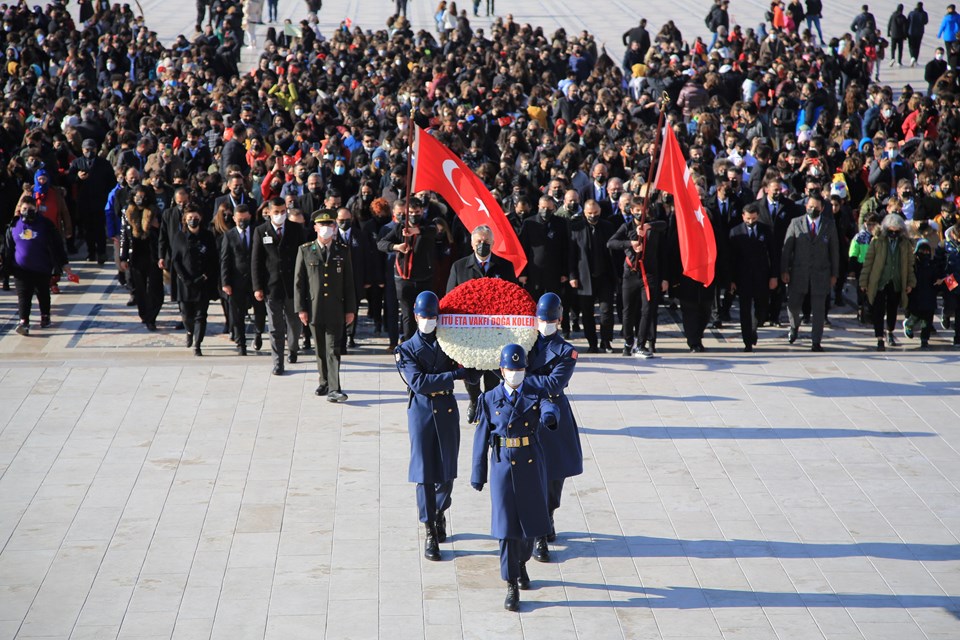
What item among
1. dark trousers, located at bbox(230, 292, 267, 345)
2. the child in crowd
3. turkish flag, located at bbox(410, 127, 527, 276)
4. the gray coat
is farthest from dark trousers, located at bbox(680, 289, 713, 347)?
dark trousers, located at bbox(230, 292, 267, 345)

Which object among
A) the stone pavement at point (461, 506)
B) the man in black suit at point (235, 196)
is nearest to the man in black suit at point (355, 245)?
the stone pavement at point (461, 506)

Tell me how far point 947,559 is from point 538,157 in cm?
954

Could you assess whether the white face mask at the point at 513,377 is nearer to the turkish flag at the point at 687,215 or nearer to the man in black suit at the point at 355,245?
the turkish flag at the point at 687,215

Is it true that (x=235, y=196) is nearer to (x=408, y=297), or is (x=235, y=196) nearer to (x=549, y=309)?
(x=408, y=297)

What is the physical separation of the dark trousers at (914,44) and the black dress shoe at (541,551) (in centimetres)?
2573

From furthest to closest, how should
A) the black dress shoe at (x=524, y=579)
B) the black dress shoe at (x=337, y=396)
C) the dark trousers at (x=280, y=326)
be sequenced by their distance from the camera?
the dark trousers at (x=280, y=326)
the black dress shoe at (x=337, y=396)
the black dress shoe at (x=524, y=579)

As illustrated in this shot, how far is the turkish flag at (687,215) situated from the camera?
44.9 ft

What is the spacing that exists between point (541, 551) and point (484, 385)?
2.77 metres

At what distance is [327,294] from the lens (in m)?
13.1

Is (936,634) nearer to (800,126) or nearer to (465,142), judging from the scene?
(465,142)

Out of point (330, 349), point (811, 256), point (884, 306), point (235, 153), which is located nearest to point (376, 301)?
point (330, 349)

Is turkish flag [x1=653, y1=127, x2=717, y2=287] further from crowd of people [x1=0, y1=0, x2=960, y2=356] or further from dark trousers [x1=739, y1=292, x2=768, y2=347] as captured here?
dark trousers [x1=739, y1=292, x2=768, y2=347]

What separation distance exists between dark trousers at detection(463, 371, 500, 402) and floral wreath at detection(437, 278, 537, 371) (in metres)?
2.14

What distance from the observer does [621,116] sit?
20.3 metres
